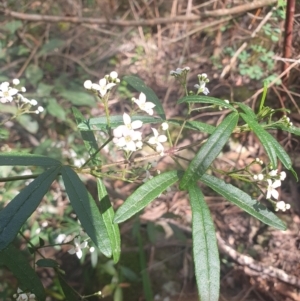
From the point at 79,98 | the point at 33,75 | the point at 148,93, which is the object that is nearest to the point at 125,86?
the point at 79,98

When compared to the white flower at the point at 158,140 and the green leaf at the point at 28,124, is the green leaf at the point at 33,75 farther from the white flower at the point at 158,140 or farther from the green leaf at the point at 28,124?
the white flower at the point at 158,140

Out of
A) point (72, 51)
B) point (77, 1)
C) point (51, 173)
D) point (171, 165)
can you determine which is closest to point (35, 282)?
point (51, 173)

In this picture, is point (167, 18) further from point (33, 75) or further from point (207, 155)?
point (207, 155)

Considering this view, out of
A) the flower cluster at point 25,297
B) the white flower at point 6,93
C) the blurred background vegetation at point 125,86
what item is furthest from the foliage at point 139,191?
the blurred background vegetation at point 125,86

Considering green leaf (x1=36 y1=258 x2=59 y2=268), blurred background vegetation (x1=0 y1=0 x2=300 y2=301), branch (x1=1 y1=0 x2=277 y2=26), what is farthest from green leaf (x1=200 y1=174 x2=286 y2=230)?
branch (x1=1 y1=0 x2=277 y2=26)

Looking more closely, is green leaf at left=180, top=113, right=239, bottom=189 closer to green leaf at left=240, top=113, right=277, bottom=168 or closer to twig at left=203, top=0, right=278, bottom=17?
green leaf at left=240, top=113, right=277, bottom=168

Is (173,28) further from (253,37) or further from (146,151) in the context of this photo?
(146,151)
